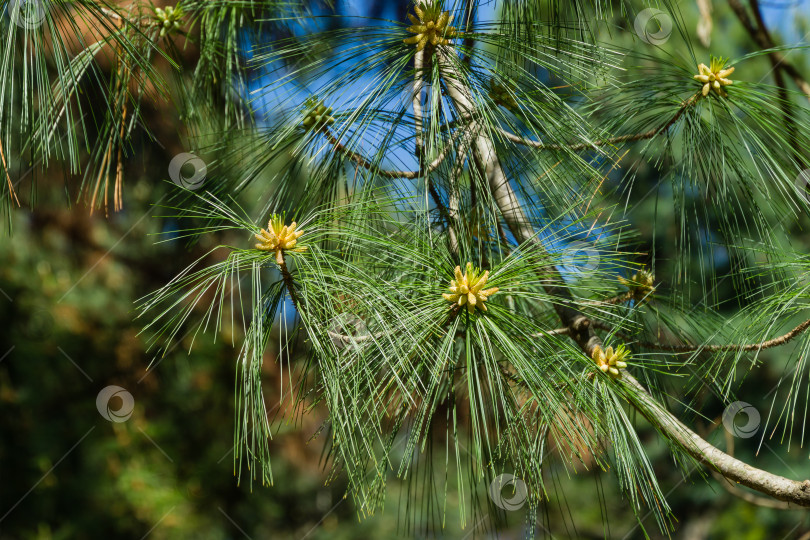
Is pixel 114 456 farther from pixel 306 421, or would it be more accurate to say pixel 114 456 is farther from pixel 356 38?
pixel 356 38

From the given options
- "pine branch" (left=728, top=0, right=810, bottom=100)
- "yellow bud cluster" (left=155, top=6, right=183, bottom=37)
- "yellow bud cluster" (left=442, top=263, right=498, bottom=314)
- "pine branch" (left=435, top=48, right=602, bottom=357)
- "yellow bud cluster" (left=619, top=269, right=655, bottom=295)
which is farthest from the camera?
"pine branch" (left=728, top=0, right=810, bottom=100)

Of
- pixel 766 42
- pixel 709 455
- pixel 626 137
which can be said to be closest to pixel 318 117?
pixel 626 137

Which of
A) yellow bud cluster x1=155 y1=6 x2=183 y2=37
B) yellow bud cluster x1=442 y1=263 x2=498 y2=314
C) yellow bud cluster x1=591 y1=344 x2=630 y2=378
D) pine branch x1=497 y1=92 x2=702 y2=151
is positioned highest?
yellow bud cluster x1=155 y1=6 x2=183 y2=37

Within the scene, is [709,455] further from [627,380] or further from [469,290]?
[469,290]

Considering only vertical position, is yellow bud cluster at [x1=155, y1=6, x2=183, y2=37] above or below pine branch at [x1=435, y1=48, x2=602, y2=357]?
above

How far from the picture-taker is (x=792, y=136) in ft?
2.25

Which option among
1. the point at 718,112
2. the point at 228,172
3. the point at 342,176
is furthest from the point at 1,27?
the point at 718,112

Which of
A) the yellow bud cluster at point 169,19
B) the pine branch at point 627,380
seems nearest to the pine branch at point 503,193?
the pine branch at point 627,380

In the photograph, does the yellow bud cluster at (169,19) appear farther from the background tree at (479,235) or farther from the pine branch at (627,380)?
the pine branch at (627,380)

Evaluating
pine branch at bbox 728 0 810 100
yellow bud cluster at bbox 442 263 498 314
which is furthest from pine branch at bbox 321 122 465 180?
pine branch at bbox 728 0 810 100

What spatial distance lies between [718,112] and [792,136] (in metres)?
0.09

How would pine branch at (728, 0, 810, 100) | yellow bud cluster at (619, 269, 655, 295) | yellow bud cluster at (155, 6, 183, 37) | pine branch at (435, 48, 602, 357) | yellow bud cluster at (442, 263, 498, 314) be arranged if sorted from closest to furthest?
yellow bud cluster at (442, 263, 498, 314) → pine branch at (435, 48, 602, 357) → yellow bud cluster at (619, 269, 655, 295) → yellow bud cluster at (155, 6, 183, 37) → pine branch at (728, 0, 810, 100)

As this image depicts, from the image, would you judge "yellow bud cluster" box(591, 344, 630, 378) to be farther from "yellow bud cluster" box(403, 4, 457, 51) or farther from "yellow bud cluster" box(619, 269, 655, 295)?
"yellow bud cluster" box(403, 4, 457, 51)

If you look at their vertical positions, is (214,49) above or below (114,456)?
above
